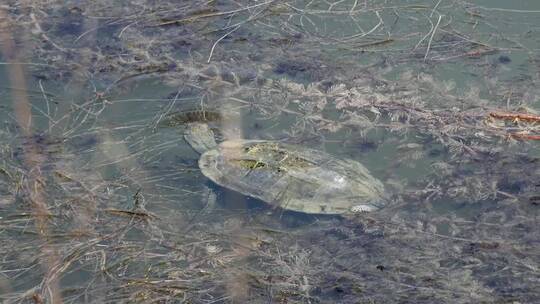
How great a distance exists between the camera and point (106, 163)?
5.01 metres

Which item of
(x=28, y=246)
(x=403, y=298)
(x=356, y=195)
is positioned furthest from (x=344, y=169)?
(x=28, y=246)

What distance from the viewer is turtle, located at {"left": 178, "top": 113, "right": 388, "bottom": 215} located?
4.57 meters

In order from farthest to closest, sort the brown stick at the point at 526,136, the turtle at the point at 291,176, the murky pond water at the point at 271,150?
the brown stick at the point at 526,136, the turtle at the point at 291,176, the murky pond water at the point at 271,150

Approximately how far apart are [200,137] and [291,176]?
Answer: 0.72 meters

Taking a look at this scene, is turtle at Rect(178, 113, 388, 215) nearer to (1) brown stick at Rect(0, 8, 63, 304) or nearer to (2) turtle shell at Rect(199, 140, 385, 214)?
(2) turtle shell at Rect(199, 140, 385, 214)

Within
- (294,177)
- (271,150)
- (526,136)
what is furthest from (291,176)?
(526,136)

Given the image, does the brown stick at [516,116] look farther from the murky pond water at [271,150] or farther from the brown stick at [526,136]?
the brown stick at [526,136]

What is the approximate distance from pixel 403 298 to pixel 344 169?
105cm

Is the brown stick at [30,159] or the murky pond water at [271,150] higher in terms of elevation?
the murky pond water at [271,150]

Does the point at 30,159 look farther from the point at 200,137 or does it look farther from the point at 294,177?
the point at 294,177

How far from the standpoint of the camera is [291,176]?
4.71 m

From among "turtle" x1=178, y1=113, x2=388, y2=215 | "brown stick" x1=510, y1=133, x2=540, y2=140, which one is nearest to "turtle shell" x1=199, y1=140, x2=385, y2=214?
"turtle" x1=178, y1=113, x2=388, y2=215

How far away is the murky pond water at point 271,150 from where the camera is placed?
409 cm

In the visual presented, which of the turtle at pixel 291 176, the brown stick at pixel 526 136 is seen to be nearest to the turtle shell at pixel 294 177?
the turtle at pixel 291 176
